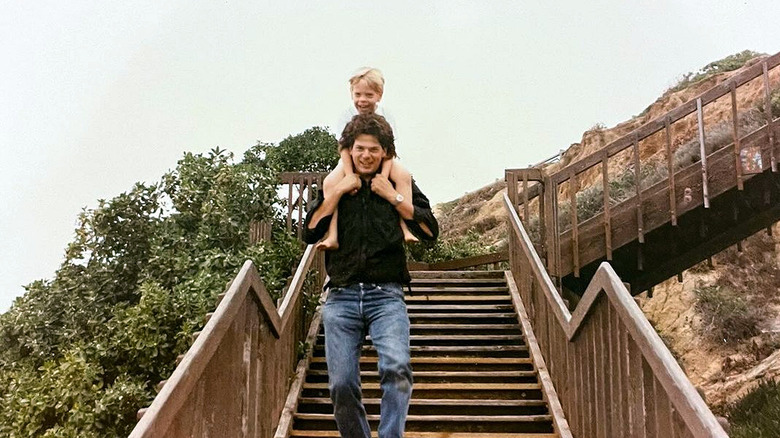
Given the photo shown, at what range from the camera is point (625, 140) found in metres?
7.61

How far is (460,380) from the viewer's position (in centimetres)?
556

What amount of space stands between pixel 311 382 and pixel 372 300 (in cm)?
289

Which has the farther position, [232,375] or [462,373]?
[462,373]

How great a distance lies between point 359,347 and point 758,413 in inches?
270

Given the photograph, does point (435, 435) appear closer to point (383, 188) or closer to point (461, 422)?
point (461, 422)

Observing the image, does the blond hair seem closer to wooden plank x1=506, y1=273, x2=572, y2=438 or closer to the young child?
the young child

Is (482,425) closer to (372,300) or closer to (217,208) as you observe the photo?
(372,300)

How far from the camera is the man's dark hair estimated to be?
9.39 feet

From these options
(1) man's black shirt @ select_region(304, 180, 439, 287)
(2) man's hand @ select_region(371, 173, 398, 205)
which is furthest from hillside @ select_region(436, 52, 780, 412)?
(2) man's hand @ select_region(371, 173, 398, 205)

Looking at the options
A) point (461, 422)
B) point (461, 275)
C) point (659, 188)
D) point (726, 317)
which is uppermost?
point (659, 188)

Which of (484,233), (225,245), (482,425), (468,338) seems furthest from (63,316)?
(484,233)

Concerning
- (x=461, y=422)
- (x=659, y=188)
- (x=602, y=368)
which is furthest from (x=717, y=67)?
(x=602, y=368)

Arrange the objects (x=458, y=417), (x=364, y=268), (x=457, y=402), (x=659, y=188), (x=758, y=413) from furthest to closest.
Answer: (x=758, y=413) → (x=659, y=188) → (x=457, y=402) → (x=458, y=417) → (x=364, y=268)

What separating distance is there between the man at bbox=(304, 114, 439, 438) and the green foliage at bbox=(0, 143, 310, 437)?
3.10 metres
